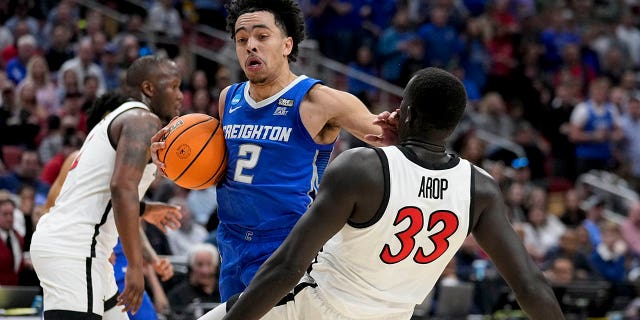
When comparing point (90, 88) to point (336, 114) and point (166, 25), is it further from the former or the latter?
point (336, 114)

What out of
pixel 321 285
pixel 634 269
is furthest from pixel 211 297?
pixel 634 269

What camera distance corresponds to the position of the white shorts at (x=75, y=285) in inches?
213

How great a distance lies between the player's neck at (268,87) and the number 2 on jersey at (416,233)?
1366 millimetres

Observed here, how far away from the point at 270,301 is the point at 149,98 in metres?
2.38

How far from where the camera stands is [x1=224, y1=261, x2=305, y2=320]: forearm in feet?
12.7

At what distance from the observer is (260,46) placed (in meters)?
5.12

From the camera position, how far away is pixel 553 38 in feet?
59.6

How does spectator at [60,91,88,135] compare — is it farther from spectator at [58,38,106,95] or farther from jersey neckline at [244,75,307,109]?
jersey neckline at [244,75,307,109]

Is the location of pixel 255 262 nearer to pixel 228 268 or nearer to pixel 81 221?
pixel 228 268

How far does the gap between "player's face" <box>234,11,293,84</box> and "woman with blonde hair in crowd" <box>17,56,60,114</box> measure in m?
7.30

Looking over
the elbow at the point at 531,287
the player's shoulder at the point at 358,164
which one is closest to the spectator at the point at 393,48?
the elbow at the point at 531,287

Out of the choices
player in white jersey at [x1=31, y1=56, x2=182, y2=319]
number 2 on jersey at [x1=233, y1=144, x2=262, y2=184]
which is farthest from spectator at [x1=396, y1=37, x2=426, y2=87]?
number 2 on jersey at [x1=233, y1=144, x2=262, y2=184]

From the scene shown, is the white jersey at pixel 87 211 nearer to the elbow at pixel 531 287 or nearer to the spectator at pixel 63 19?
the elbow at pixel 531 287

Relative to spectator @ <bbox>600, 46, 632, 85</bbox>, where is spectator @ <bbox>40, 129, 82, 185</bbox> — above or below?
below
